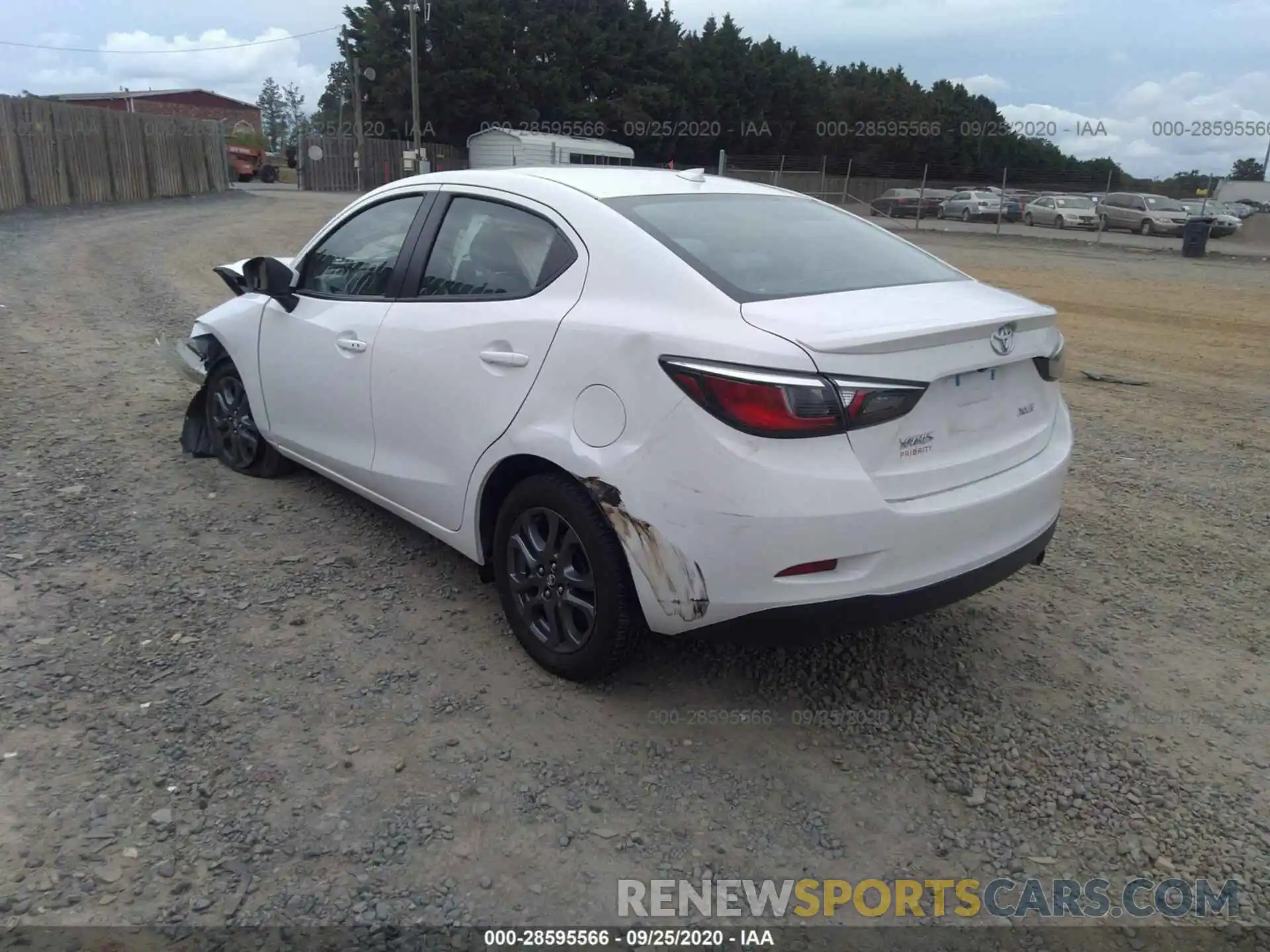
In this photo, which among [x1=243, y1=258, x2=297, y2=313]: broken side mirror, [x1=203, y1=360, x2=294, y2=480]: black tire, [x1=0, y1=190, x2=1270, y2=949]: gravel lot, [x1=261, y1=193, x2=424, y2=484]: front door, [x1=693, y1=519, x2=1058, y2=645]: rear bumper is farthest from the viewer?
[x1=203, y1=360, x2=294, y2=480]: black tire

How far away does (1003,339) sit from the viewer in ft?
10.2

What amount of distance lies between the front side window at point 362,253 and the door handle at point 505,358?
87 cm

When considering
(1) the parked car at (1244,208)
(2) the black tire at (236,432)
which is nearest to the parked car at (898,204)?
(1) the parked car at (1244,208)

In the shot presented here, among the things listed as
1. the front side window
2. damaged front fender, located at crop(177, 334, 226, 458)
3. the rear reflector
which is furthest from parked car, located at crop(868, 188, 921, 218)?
the rear reflector

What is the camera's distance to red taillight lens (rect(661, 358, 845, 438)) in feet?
8.81

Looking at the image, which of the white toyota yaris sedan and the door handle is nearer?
the white toyota yaris sedan

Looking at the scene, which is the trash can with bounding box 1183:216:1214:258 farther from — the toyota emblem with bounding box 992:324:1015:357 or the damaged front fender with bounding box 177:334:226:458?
the damaged front fender with bounding box 177:334:226:458

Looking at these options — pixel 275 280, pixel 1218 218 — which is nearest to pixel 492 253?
pixel 275 280

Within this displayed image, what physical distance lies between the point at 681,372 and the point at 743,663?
4.23ft

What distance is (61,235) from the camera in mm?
16562

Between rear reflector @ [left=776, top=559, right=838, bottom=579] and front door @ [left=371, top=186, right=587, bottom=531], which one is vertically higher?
front door @ [left=371, top=186, right=587, bottom=531]

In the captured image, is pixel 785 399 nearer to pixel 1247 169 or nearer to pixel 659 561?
pixel 659 561

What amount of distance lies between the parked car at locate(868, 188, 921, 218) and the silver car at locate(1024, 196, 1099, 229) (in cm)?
443

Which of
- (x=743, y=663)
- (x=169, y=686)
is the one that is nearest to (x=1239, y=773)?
(x=743, y=663)
